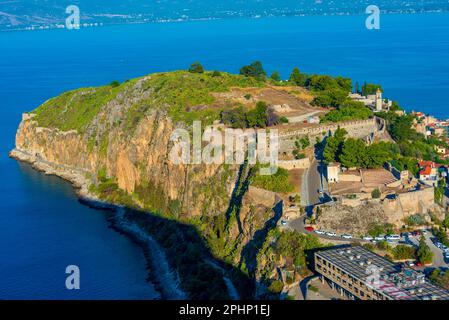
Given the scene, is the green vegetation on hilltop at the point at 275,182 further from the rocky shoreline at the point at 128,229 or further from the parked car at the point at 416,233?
the parked car at the point at 416,233

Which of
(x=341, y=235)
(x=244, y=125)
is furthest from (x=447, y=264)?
(x=244, y=125)

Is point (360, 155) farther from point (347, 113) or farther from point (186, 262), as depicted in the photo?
point (186, 262)

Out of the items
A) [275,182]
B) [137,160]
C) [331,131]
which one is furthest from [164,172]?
[275,182]

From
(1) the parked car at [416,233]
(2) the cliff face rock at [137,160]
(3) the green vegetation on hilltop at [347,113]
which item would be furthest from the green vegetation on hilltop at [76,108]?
(1) the parked car at [416,233]

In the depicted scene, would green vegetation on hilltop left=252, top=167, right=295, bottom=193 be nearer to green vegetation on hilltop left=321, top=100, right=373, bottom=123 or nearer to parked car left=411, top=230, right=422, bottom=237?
parked car left=411, top=230, right=422, bottom=237

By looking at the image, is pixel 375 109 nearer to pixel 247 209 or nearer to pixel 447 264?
pixel 247 209

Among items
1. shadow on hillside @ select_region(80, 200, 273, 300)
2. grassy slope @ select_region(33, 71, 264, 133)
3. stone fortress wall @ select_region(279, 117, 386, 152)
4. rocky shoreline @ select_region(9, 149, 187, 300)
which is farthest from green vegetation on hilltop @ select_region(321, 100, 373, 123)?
rocky shoreline @ select_region(9, 149, 187, 300)

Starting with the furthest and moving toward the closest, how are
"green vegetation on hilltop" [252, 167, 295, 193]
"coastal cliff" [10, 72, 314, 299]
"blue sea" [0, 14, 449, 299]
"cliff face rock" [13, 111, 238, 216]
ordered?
"cliff face rock" [13, 111, 238, 216] < "blue sea" [0, 14, 449, 299] < "green vegetation on hilltop" [252, 167, 295, 193] < "coastal cliff" [10, 72, 314, 299]
